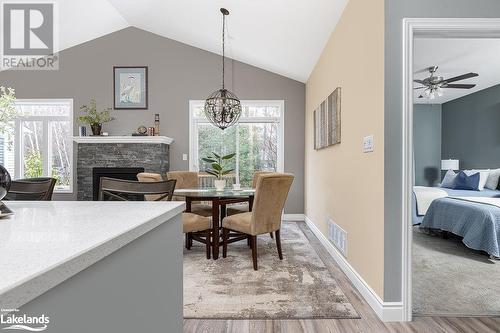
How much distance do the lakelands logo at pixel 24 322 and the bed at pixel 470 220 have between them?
384 cm

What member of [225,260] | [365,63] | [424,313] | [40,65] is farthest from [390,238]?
[40,65]

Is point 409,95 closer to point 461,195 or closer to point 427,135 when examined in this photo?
point 461,195

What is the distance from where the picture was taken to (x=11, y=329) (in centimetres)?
41

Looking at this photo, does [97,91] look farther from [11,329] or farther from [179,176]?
[11,329]

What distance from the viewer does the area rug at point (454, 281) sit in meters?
2.07

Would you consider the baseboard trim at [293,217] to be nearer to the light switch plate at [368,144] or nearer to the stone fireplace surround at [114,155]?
the stone fireplace surround at [114,155]

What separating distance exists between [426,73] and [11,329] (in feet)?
19.5

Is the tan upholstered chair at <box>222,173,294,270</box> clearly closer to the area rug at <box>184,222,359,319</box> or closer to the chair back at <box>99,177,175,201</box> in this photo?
the area rug at <box>184,222,359,319</box>

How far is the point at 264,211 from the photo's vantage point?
114 inches

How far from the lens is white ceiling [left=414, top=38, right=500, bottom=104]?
12.2ft

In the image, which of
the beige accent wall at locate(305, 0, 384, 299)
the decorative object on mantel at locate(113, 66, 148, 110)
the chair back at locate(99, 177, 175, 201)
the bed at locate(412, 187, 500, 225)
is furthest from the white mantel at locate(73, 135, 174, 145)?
the bed at locate(412, 187, 500, 225)

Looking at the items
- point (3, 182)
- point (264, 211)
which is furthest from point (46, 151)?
point (3, 182)

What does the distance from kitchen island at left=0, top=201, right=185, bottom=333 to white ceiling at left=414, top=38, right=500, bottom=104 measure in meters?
3.66

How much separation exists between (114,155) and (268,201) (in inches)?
139
